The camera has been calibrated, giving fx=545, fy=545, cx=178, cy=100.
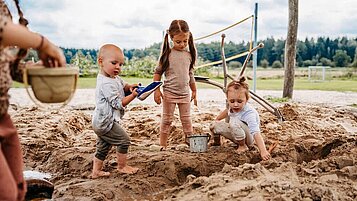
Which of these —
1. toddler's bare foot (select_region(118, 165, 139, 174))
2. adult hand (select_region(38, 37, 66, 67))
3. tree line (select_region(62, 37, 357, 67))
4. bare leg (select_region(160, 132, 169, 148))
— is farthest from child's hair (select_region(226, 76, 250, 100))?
tree line (select_region(62, 37, 357, 67))

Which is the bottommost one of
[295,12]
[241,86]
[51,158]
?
[51,158]

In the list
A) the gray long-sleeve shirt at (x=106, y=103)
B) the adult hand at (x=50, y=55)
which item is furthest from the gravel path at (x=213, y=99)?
the adult hand at (x=50, y=55)

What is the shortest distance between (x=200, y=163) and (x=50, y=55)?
2799 millimetres

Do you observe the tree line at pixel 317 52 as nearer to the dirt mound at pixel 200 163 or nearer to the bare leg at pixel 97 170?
the dirt mound at pixel 200 163

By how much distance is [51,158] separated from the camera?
18.4 ft

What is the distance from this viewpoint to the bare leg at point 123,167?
4.85 meters

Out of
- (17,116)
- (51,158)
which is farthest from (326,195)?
(17,116)

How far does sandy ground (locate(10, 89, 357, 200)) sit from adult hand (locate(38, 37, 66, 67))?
158cm

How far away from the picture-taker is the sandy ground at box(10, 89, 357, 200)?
12.7 feet

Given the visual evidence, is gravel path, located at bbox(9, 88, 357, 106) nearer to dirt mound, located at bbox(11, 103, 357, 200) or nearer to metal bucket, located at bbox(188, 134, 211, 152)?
dirt mound, located at bbox(11, 103, 357, 200)

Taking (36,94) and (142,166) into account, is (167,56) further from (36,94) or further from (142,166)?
(36,94)

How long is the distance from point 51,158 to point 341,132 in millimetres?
3687

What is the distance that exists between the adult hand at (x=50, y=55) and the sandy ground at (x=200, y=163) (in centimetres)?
Answer: 158

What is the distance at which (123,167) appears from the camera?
193 inches
